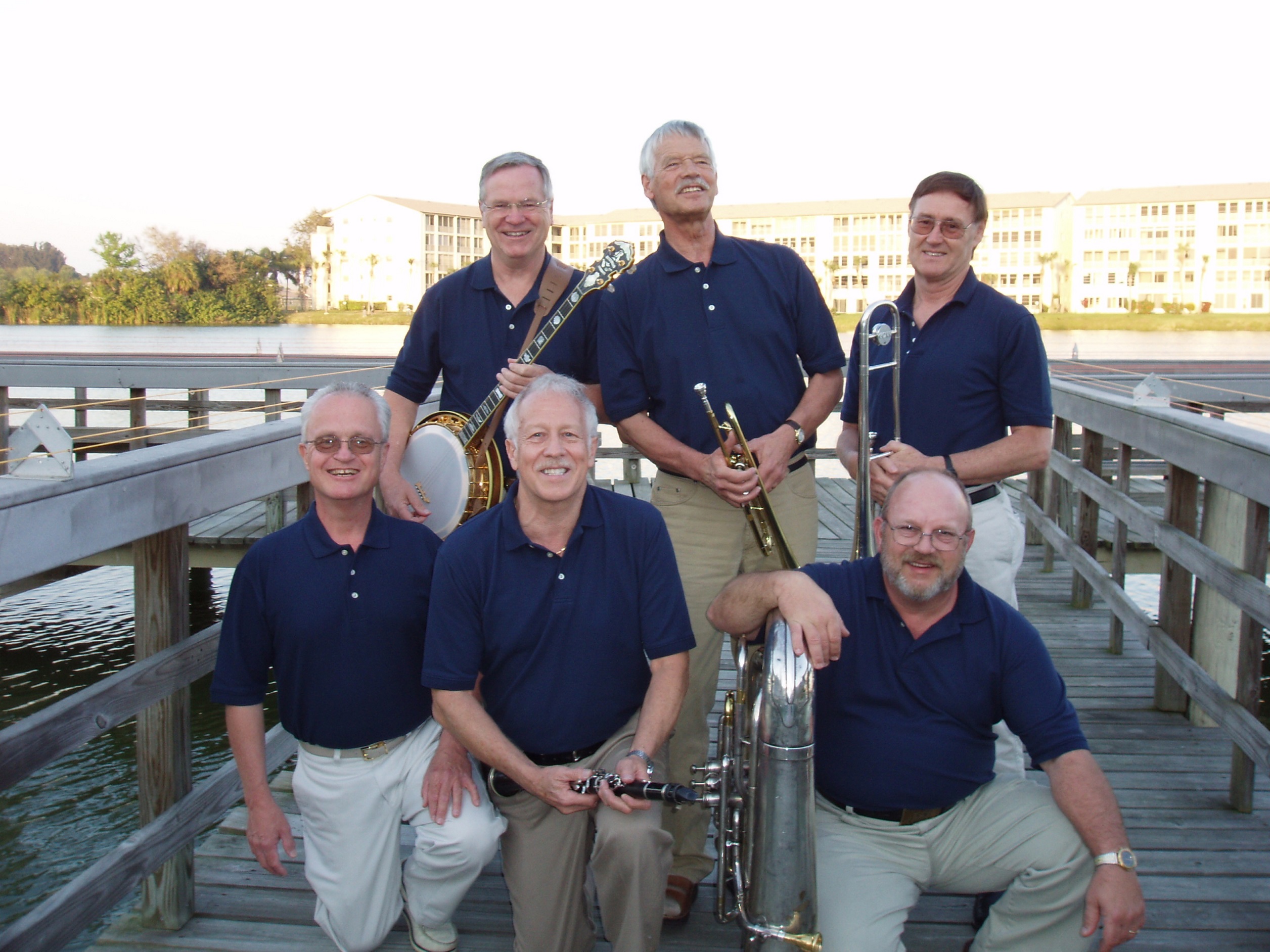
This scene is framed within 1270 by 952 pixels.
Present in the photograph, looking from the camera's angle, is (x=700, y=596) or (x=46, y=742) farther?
(x=700, y=596)

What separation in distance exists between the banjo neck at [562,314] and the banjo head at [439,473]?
42 mm

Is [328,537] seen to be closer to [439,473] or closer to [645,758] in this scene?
[439,473]

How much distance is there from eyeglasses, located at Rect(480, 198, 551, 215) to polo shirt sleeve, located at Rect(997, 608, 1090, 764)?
1.54 meters

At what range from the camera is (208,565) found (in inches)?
255

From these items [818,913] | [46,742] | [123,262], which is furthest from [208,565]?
[123,262]

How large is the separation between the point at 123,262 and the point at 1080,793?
85801mm

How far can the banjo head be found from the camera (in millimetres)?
2691

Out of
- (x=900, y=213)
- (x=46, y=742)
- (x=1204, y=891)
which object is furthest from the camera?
(x=900, y=213)

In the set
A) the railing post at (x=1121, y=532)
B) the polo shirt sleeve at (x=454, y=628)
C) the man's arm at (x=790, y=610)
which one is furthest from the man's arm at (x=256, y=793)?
the railing post at (x=1121, y=532)

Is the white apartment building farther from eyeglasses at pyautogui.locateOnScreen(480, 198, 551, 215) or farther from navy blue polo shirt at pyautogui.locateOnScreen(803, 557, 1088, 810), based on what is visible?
navy blue polo shirt at pyautogui.locateOnScreen(803, 557, 1088, 810)

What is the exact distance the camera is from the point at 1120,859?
6.13 ft

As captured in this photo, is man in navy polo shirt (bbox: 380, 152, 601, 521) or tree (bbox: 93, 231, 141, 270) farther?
tree (bbox: 93, 231, 141, 270)

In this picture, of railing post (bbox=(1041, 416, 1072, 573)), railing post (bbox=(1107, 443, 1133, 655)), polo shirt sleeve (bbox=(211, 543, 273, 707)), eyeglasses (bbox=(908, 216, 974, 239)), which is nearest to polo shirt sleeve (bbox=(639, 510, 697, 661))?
polo shirt sleeve (bbox=(211, 543, 273, 707))

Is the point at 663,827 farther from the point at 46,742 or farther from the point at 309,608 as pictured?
the point at 46,742
